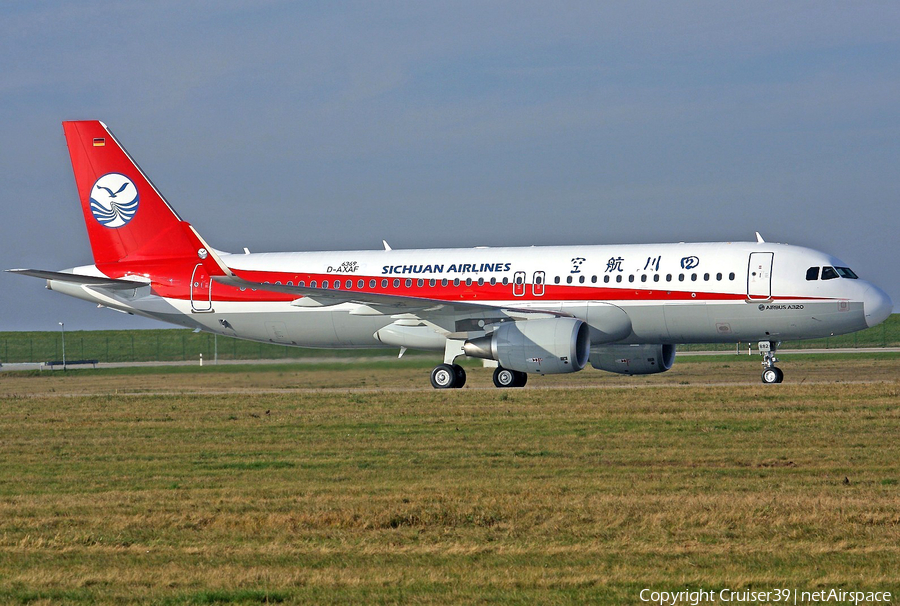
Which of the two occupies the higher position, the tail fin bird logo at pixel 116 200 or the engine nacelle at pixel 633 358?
the tail fin bird logo at pixel 116 200

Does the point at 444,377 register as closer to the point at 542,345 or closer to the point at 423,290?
the point at 423,290

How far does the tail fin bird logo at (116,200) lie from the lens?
37188 millimetres

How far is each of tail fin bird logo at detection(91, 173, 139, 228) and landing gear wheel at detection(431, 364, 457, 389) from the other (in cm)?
1250

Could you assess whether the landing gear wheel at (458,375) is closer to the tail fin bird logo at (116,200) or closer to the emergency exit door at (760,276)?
the emergency exit door at (760,276)

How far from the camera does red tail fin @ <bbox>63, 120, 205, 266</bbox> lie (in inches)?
1452

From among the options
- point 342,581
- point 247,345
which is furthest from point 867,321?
point 342,581

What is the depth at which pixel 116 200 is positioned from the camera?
37.3 metres

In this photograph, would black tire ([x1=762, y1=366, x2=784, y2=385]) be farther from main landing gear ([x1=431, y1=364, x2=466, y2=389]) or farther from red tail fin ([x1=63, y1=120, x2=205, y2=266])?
red tail fin ([x1=63, y1=120, x2=205, y2=266])

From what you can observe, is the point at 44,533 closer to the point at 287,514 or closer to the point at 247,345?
the point at 287,514

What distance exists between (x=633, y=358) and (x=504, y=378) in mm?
4182

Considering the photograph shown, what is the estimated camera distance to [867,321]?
30281 millimetres

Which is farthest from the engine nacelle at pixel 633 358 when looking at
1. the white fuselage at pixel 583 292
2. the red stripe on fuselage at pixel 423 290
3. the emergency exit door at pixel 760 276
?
the emergency exit door at pixel 760 276

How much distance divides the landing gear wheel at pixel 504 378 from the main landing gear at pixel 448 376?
100 centimetres

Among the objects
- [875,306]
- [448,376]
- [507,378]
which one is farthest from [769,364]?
[448,376]
